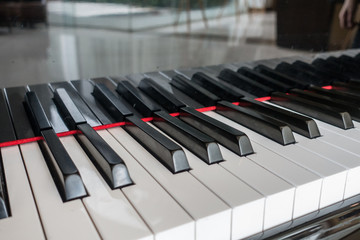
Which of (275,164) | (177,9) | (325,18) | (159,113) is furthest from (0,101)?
(325,18)

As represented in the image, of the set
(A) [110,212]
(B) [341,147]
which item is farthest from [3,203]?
(B) [341,147]

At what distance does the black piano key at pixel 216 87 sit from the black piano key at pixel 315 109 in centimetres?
14

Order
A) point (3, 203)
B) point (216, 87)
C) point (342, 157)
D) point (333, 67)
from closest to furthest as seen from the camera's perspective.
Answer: point (3, 203), point (342, 157), point (216, 87), point (333, 67)

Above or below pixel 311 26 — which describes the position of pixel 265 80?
below

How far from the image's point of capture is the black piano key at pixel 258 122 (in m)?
0.81

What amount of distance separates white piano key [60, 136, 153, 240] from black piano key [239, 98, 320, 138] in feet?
1.62

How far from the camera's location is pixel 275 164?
707mm

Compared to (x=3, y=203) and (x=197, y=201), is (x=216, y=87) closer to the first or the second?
(x=197, y=201)

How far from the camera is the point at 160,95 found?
1.00 metres

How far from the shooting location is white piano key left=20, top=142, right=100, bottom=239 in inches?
19.2

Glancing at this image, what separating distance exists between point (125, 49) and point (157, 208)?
2.17 feet

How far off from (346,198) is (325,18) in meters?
0.91

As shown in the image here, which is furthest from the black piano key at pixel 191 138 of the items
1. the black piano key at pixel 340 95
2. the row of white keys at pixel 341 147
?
the black piano key at pixel 340 95

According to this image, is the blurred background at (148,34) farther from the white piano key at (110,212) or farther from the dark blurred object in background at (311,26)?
the white piano key at (110,212)
